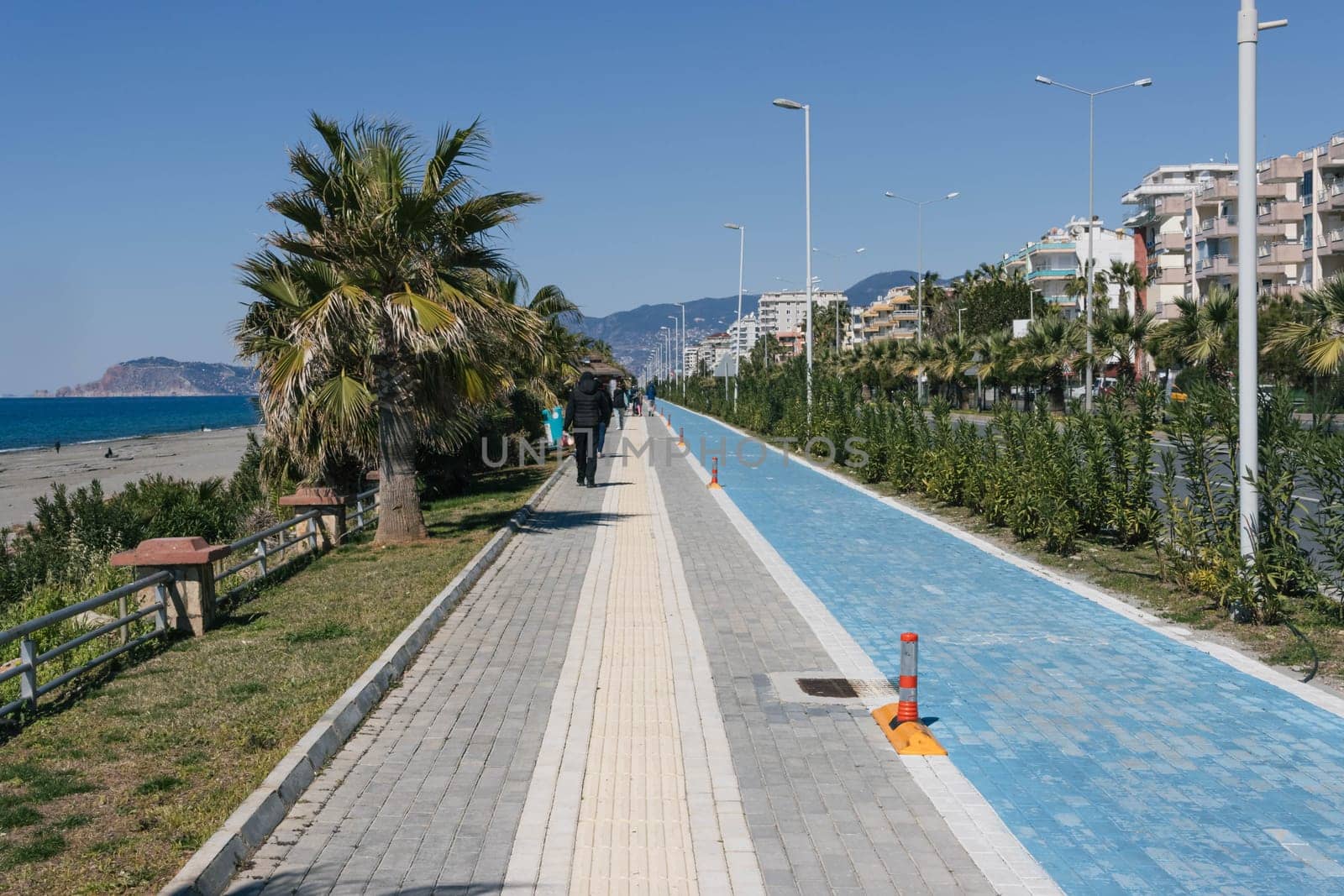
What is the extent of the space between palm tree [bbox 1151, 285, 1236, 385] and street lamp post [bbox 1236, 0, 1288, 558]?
3004 centimetres

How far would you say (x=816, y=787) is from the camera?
6039 millimetres

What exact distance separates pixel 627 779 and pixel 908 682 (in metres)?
1.71

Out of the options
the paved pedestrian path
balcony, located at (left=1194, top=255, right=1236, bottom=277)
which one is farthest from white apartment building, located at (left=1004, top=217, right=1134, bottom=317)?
the paved pedestrian path

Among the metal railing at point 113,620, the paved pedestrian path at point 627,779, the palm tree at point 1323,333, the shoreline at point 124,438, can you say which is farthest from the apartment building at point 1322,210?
the shoreline at point 124,438

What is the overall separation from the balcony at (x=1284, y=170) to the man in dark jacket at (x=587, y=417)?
47960mm

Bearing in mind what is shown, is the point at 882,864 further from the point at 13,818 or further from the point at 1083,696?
the point at 13,818

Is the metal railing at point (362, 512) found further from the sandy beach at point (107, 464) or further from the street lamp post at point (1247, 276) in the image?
the sandy beach at point (107, 464)

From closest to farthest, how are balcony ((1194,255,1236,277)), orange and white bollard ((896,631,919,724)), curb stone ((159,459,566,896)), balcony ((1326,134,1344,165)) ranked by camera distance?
curb stone ((159,459,566,896))
orange and white bollard ((896,631,919,724))
balcony ((1326,134,1344,165))
balcony ((1194,255,1236,277))

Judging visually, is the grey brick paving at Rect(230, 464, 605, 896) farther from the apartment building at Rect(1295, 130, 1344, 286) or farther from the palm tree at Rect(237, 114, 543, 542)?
the apartment building at Rect(1295, 130, 1344, 286)

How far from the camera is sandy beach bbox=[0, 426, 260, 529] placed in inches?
1818

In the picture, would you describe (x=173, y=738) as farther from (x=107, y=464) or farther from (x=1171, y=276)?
(x=1171, y=276)

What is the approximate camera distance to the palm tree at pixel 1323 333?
2373cm

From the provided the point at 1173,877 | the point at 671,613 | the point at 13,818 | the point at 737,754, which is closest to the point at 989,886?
the point at 1173,877

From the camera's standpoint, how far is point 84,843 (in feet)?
16.8
